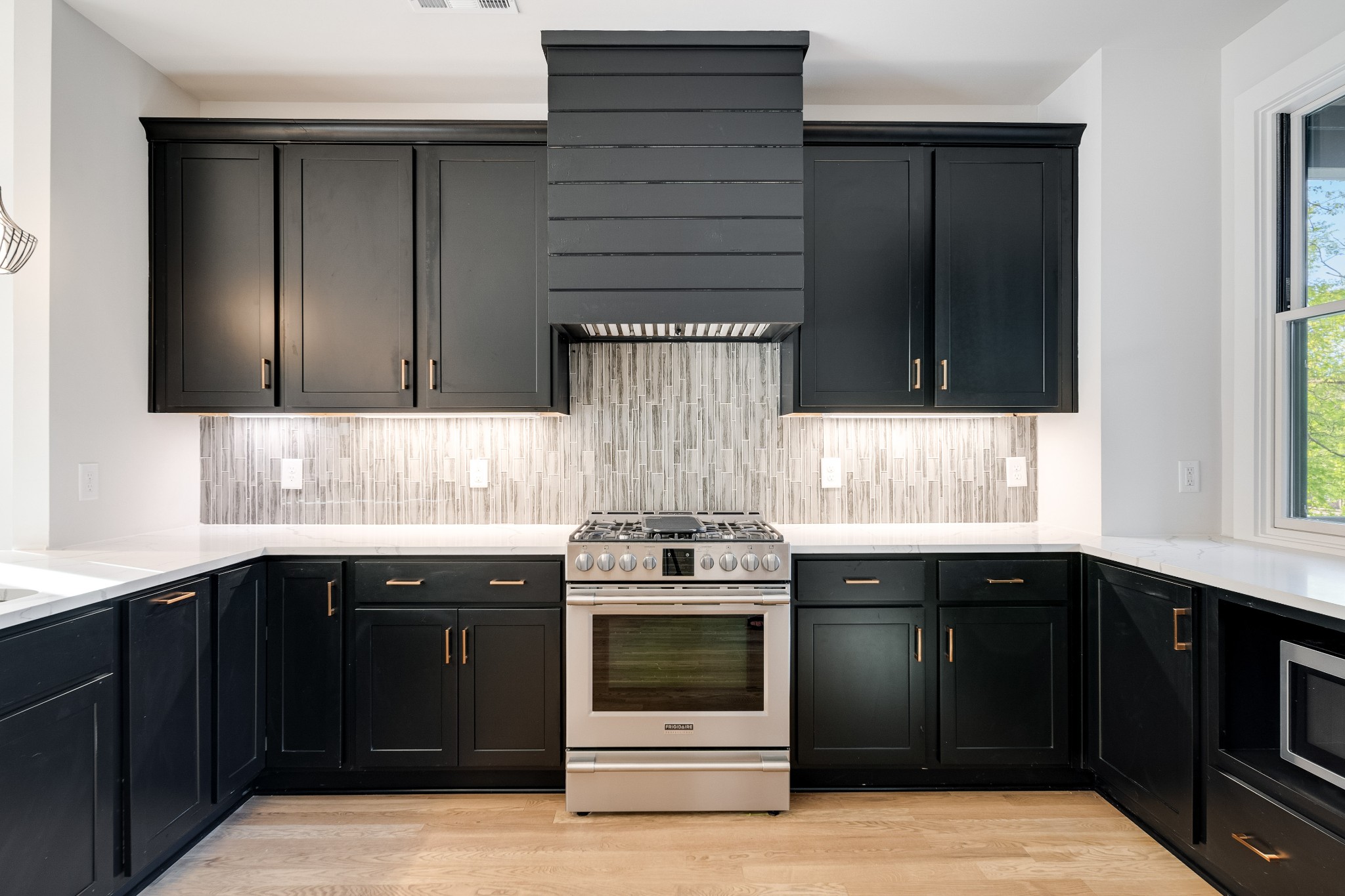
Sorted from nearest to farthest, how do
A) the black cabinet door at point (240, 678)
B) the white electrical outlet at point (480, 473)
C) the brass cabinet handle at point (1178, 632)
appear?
the brass cabinet handle at point (1178, 632) → the black cabinet door at point (240, 678) → the white electrical outlet at point (480, 473)

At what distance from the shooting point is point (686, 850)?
2176mm

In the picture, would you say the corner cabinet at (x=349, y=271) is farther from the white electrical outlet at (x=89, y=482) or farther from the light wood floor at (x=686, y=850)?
the light wood floor at (x=686, y=850)

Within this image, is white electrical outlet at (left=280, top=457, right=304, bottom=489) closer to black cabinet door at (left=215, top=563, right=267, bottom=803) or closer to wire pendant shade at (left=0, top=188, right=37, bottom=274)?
black cabinet door at (left=215, top=563, right=267, bottom=803)

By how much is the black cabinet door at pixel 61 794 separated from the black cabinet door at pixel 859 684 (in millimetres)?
1978

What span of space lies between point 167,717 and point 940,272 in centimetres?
295

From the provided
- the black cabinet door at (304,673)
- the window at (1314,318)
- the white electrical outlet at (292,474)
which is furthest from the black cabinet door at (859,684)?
the white electrical outlet at (292,474)

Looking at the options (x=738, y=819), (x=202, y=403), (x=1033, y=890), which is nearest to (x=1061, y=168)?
(x=1033, y=890)

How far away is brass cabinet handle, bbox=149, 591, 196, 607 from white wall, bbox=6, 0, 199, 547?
624 mm

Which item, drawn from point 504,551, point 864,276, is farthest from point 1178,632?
point 504,551

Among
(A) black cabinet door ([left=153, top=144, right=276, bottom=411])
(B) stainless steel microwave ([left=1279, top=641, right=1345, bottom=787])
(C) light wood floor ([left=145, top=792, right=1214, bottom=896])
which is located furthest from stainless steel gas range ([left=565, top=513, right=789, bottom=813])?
(A) black cabinet door ([left=153, top=144, right=276, bottom=411])

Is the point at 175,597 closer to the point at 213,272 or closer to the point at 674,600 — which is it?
the point at 213,272

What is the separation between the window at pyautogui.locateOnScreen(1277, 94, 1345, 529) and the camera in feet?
7.48

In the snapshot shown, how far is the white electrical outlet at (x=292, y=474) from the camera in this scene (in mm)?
3039

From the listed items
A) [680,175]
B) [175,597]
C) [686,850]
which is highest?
[680,175]
